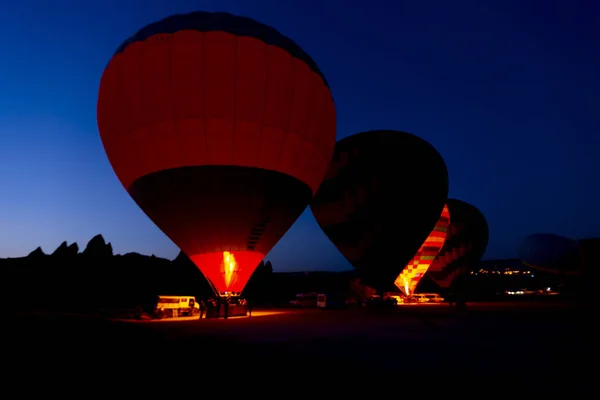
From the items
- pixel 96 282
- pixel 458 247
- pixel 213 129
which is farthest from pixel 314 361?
pixel 96 282

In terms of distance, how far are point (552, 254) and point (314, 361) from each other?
198ft

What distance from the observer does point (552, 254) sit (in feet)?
187

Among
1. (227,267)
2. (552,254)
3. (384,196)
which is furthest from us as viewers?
(552,254)

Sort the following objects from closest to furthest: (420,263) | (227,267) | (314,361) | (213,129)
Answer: (314,361), (213,129), (227,267), (420,263)

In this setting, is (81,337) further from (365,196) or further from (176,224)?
(365,196)

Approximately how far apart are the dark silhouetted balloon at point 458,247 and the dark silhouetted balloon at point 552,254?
74.8 ft

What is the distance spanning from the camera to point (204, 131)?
14.8 metres

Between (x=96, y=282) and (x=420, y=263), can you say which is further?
(x=96, y=282)

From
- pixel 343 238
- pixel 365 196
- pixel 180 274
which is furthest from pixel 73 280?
pixel 365 196

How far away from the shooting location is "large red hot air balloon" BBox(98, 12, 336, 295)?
48.3 ft

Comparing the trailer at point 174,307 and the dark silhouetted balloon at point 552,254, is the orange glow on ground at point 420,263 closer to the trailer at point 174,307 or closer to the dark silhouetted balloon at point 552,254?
the trailer at point 174,307

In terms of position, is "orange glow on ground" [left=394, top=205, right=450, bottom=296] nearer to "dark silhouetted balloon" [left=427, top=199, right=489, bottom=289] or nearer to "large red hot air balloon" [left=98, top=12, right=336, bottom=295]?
"dark silhouetted balloon" [left=427, top=199, right=489, bottom=289]

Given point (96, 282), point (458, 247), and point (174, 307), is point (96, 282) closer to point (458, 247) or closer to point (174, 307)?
point (174, 307)

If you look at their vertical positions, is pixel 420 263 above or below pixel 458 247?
below
